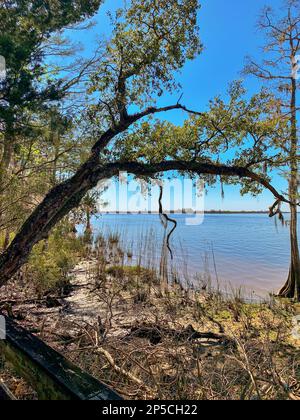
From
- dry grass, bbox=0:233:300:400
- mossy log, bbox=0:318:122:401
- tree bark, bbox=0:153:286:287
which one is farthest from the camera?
tree bark, bbox=0:153:286:287

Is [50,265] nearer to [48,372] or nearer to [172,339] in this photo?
[172,339]

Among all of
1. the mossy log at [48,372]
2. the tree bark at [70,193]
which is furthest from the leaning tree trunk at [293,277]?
the mossy log at [48,372]

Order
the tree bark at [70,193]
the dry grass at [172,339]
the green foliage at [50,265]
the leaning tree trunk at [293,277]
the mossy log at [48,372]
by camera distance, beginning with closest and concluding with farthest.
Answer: the mossy log at [48,372] → the dry grass at [172,339] → the tree bark at [70,193] → the green foliage at [50,265] → the leaning tree trunk at [293,277]

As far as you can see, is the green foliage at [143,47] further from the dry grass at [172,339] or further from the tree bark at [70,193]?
the dry grass at [172,339]

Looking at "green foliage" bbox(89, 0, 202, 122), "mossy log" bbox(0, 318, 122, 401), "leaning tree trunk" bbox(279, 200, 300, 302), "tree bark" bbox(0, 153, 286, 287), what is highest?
"green foliage" bbox(89, 0, 202, 122)

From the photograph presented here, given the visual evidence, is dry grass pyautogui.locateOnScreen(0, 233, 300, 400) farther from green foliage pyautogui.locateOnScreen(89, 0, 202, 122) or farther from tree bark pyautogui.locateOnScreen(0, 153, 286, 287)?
green foliage pyautogui.locateOnScreen(89, 0, 202, 122)

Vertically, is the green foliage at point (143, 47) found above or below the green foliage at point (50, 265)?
above

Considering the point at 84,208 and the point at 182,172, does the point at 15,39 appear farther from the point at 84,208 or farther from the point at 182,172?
the point at 84,208

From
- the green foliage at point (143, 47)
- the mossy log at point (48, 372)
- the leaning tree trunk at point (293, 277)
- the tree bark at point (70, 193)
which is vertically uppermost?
the green foliage at point (143, 47)

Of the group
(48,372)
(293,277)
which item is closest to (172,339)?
(48,372)

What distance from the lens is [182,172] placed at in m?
5.16

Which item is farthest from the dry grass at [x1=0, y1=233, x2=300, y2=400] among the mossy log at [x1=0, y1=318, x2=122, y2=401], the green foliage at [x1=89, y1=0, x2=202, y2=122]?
the green foliage at [x1=89, y1=0, x2=202, y2=122]

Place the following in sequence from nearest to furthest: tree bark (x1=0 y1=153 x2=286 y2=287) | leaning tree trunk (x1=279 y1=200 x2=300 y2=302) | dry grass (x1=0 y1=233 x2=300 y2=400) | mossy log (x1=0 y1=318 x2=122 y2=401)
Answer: mossy log (x1=0 y1=318 x2=122 y2=401)
dry grass (x1=0 y1=233 x2=300 y2=400)
tree bark (x1=0 y1=153 x2=286 y2=287)
leaning tree trunk (x1=279 y1=200 x2=300 y2=302)

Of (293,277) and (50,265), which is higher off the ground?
(50,265)
